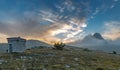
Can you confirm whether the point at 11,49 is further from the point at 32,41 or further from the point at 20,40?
the point at 32,41

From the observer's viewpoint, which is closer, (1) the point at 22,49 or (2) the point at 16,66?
(2) the point at 16,66

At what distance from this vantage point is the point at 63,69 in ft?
125

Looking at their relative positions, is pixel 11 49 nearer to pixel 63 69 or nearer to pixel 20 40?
pixel 20 40

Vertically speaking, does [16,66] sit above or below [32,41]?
below

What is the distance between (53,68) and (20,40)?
2135cm

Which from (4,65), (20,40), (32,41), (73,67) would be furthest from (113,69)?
(32,41)

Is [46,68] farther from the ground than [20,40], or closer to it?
closer to it

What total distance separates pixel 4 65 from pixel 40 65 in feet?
18.6

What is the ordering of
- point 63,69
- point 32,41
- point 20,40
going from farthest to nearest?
point 32,41
point 20,40
point 63,69

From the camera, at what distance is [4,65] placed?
39781 millimetres

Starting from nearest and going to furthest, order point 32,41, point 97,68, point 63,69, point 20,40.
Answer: point 63,69 < point 97,68 < point 20,40 < point 32,41

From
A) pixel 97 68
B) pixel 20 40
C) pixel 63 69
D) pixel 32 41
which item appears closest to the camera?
pixel 63 69

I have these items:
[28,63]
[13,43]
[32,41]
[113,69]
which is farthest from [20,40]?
[32,41]

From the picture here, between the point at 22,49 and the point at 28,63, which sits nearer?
the point at 28,63
